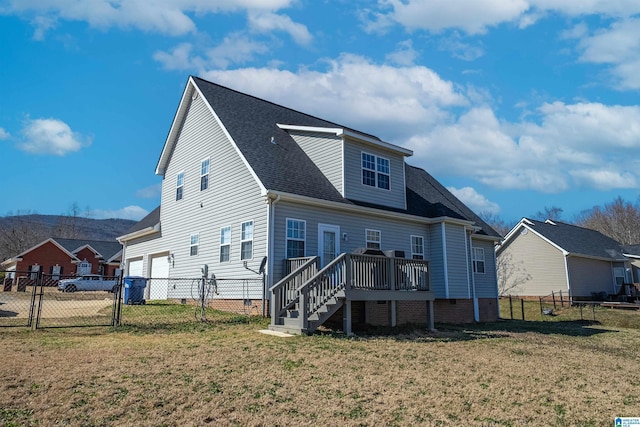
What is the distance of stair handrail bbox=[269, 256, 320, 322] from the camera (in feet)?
37.7

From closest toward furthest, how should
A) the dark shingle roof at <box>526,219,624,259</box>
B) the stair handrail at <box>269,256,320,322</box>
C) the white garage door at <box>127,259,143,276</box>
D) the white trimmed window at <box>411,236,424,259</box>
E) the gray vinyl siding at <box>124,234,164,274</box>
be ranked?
the stair handrail at <box>269,256,320,322</box>, the white trimmed window at <box>411,236,424,259</box>, the gray vinyl siding at <box>124,234,164,274</box>, the white garage door at <box>127,259,143,276</box>, the dark shingle roof at <box>526,219,624,259</box>

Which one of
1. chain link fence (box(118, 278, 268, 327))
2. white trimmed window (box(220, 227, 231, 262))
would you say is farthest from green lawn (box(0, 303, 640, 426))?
white trimmed window (box(220, 227, 231, 262))

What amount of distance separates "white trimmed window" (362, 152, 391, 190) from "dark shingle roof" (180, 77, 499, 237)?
2.73ft

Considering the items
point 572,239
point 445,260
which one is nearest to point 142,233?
point 445,260

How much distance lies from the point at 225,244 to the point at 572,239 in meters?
29.4

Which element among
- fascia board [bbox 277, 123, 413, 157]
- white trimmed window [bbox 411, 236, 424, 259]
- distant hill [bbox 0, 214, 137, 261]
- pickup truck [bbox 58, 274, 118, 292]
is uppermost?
distant hill [bbox 0, 214, 137, 261]

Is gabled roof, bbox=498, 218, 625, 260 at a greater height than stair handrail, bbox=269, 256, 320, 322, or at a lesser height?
greater

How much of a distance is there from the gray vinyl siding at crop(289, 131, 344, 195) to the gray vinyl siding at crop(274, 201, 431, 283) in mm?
1278

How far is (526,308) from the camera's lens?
28.3 metres

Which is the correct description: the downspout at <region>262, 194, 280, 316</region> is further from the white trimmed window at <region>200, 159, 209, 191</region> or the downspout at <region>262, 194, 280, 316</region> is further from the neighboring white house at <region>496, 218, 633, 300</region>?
the neighboring white house at <region>496, 218, 633, 300</region>

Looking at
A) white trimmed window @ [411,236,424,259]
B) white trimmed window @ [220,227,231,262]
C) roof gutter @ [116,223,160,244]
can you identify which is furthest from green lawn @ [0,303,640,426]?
roof gutter @ [116,223,160,244]

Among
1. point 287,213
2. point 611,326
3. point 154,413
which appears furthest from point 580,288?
point 154,413

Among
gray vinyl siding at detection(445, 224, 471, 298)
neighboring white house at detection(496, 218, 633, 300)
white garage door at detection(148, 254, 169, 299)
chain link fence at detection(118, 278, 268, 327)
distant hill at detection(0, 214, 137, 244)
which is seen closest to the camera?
chain link fence at detection(118, 278, 268, 327)

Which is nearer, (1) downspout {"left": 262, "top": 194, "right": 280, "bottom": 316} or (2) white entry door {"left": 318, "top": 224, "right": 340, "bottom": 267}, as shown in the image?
(1) downspout {"left": 262, "top": 194, "right": 280, "bottom": 316}
